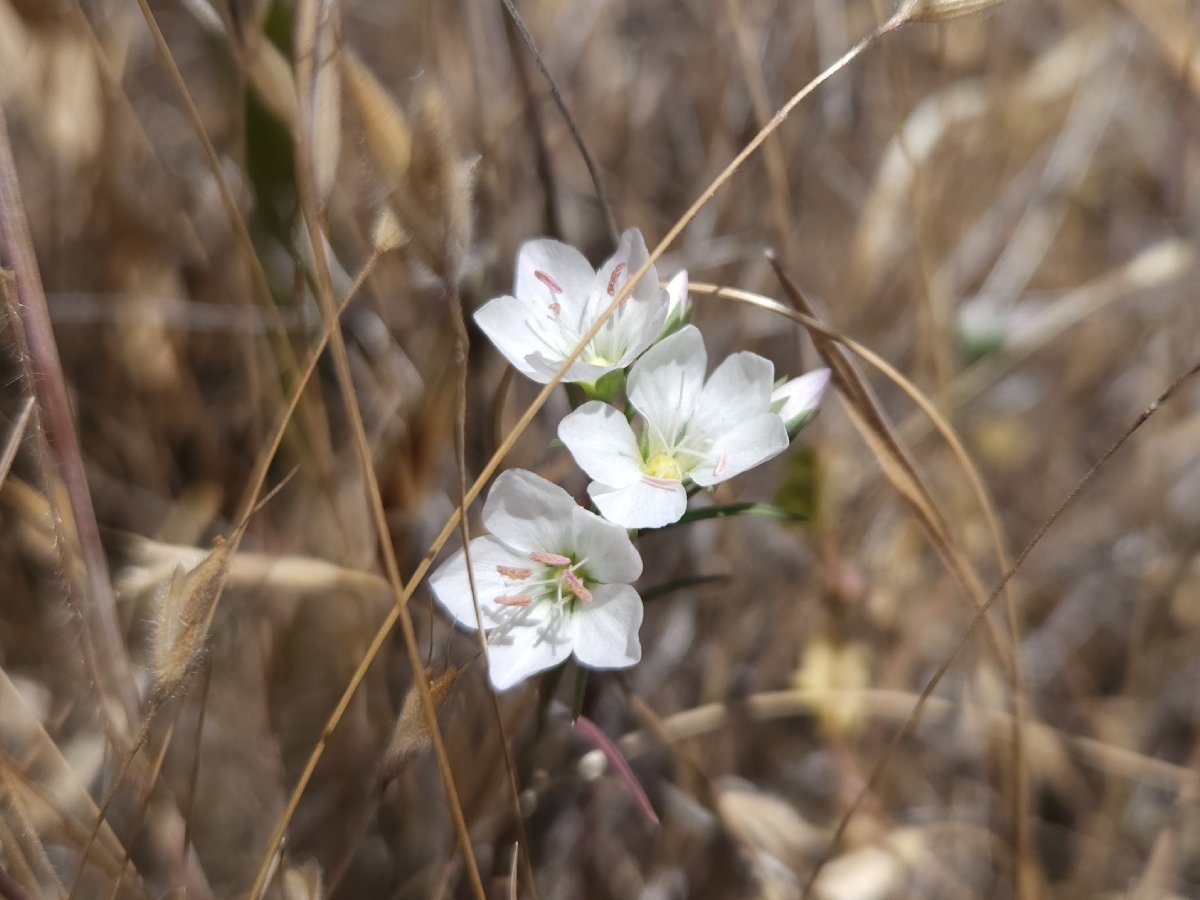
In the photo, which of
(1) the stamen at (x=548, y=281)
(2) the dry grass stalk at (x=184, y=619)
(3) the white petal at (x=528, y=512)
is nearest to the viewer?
(2) the dry grass stalk at (x=184, y=619)

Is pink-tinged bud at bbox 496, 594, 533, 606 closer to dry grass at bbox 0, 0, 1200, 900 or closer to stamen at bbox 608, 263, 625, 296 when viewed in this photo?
dry grass at bbox 0, 0, 1200, 900

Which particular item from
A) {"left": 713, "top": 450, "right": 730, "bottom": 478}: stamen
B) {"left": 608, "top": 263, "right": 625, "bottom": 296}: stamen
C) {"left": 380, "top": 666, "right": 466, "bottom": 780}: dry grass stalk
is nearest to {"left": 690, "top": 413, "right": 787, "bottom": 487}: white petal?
{"left": 713, "top": 450, "right": 730, "bottom": 478}: stamen

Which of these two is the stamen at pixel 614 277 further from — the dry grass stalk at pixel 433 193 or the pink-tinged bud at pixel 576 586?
the pink-tinged bud at pixel 576 586

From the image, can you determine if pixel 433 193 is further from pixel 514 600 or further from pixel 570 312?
pixel 514 600

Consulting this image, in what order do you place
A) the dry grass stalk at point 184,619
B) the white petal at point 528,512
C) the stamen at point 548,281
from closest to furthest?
1. the dry grass stalk at point 184,619
2. the white petal at point 528,512
3. the stamen at point 548,281

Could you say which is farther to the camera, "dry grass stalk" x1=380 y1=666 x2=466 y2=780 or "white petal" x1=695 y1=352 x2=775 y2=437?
"white petal" x1=695 y1=352 x2=775 y2=437

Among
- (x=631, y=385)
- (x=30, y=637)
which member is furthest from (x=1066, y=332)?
(x=30, y=637)

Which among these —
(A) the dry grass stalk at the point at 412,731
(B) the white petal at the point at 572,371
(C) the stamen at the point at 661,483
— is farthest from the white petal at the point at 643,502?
(A) the dry grass stalk at the point at 412,731
